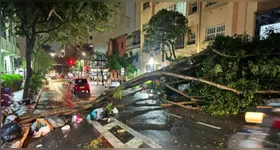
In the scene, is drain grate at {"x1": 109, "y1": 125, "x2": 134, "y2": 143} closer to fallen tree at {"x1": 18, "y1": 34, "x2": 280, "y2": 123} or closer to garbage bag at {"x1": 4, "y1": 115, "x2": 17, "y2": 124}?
fallen tree at {"x1": 18, "y1": 34, "x2": 280, "y2": 123}

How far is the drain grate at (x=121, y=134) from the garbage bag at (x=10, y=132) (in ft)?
8.01

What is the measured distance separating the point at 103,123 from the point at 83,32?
4.79 meters

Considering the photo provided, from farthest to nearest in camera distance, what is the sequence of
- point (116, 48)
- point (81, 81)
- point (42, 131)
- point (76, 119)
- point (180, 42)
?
point (81, 81) → point (180, 42) → point (116, 48) → point (76, 119) → point (42, 131)

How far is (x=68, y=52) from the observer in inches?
384

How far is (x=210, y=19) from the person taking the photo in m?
11.2

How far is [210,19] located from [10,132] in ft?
35.5

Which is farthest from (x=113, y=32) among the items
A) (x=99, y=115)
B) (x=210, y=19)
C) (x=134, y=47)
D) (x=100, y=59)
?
(x=210, y=19)

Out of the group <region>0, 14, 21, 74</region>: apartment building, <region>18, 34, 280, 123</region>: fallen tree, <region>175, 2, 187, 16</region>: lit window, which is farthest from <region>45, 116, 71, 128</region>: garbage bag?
<region>175, 2, 187, 16</region>: lit window

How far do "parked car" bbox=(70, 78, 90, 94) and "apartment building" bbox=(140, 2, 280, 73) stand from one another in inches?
162

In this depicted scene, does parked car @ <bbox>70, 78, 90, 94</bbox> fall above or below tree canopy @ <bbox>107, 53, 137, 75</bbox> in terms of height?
below

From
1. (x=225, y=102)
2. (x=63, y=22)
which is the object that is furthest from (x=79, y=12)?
(x=225, y=102)

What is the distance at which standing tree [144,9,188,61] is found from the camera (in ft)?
30.9

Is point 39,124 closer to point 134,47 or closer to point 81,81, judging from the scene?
point 134,47

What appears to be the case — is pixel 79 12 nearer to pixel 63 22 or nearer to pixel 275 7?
pixel 63 22
